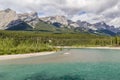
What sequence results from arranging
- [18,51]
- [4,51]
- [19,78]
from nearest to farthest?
[19,78], [4,51], [18,51]

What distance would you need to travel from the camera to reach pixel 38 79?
49.3 metres

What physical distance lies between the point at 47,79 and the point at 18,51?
311 ft

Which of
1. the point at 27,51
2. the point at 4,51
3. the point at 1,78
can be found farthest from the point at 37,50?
the point at 1,78

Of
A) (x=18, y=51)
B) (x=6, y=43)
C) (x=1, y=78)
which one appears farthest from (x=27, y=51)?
(x=1, y=78)

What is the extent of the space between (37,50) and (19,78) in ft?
355

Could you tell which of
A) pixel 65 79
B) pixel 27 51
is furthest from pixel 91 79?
pixel 27 51

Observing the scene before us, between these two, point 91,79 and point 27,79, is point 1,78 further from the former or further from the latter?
point 91,79

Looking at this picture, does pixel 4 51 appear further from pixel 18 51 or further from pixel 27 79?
pixel 27 79

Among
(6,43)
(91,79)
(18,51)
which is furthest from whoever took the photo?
(6,43)

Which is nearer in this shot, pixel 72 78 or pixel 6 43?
pixel 72 78

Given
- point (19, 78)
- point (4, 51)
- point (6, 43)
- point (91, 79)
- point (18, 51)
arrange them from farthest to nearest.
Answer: point (6, 43) → point (18, 51) → point (4, 51) → point (19, 78) → point (91, 79)

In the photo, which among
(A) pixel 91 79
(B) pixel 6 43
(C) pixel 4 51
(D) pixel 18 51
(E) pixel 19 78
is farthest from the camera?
(B) pixel 6 43

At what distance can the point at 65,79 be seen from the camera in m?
48.6

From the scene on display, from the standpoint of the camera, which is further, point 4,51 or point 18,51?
point 18,51
